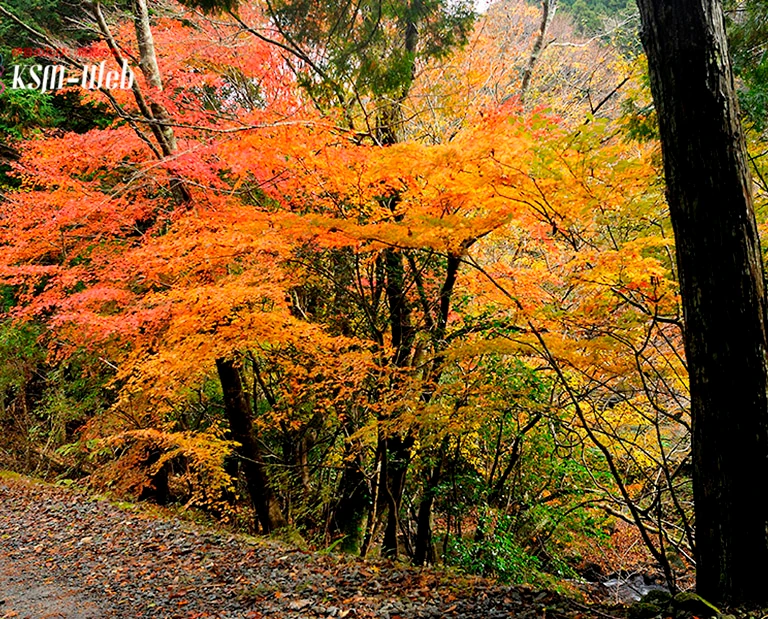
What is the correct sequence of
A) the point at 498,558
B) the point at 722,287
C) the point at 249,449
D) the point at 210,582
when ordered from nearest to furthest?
the point at 722,287
the point at 210,582
the point at 498,558
the point at 249,449

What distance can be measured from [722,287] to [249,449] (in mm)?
6931

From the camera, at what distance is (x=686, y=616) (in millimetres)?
2730

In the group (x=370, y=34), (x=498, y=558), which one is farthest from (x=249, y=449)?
(x=370, y=34)

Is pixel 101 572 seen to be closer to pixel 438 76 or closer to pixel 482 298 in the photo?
pixel 482 298

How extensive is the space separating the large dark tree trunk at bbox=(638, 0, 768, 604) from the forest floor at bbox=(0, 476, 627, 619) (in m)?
1.06

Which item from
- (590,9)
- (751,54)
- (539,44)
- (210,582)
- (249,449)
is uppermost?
(590,9)

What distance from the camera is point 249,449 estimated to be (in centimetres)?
795

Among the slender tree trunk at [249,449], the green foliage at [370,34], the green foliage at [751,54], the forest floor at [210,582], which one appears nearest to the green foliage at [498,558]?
the forest floor at [210,582]

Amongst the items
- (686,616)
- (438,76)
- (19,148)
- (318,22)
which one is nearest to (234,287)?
(318,22)

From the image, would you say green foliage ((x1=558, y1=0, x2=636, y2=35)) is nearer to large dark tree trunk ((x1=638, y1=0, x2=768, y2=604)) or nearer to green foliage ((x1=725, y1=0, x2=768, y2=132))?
green foliage ((x1=725, y1=0, x2=768, y2=132))

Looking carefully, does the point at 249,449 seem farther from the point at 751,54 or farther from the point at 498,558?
the point at 751,54

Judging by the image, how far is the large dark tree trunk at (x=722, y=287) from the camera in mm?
2555

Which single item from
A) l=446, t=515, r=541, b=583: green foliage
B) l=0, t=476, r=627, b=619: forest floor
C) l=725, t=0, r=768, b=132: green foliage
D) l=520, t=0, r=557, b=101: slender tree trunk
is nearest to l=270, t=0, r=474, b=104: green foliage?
l=520, t=0, r=557, b=101: slender tree trunk

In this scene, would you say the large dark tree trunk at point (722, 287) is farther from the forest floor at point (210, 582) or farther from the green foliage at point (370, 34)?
the green foliage at point (370, 34)
